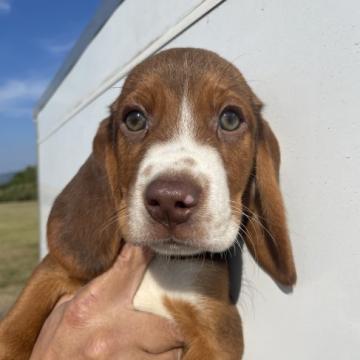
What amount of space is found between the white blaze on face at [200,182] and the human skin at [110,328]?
53cm

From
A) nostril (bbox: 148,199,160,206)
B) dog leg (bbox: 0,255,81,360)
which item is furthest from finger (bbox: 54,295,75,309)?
nostril (bbox: 148,199,160,206)

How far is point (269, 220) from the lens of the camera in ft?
6.95

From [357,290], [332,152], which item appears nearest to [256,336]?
[357,290]

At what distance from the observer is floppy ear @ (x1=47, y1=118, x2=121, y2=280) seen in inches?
98.1

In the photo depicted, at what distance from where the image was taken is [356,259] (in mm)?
1589

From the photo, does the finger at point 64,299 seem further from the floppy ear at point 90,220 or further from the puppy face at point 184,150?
the puppy face at point 184,150

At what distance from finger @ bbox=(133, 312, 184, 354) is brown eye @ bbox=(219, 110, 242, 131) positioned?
1.00 meters

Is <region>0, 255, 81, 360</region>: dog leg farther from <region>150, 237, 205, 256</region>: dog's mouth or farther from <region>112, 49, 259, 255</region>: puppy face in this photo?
<region>150, 237, 205, 256</region>: dog's mouth

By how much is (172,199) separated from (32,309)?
4.27 ft

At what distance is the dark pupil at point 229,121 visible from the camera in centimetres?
232

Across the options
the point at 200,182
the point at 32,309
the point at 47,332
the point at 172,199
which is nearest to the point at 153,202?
the point at 172,199

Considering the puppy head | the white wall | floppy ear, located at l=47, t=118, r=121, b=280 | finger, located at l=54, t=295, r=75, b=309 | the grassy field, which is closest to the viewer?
the white wall

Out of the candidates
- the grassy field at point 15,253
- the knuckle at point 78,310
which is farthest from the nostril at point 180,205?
the grassy field at point 15,253

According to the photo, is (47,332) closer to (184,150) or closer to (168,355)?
(168,355)
